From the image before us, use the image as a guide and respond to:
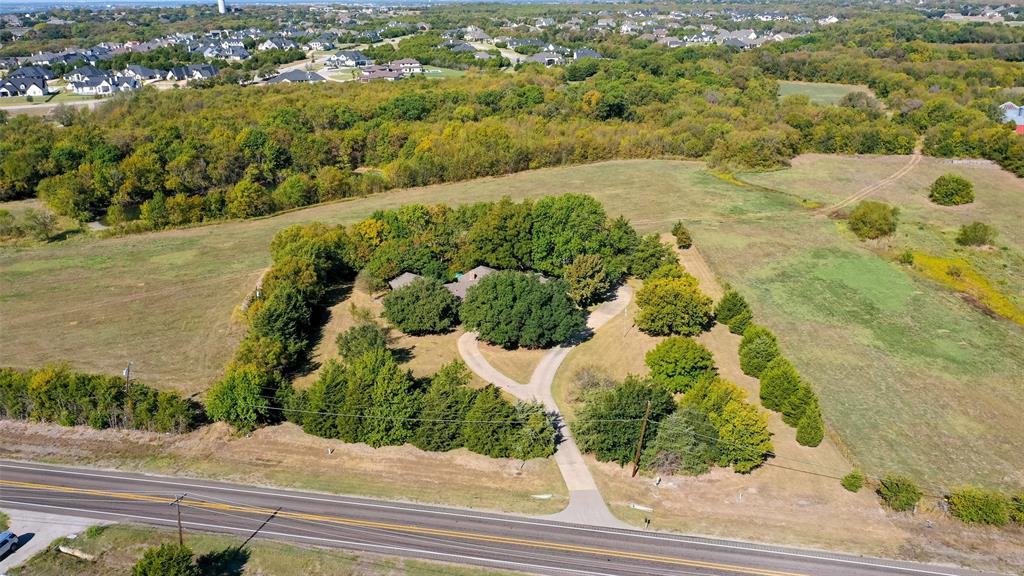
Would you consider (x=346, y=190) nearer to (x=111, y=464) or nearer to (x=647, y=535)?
(x=111, y=464)

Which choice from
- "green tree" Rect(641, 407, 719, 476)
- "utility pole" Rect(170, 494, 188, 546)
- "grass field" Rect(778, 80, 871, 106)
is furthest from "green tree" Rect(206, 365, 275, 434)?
"grass field" Rect(778, 80, 871, 106)

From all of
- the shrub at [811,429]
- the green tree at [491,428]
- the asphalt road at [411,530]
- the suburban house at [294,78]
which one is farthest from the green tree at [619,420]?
the suburban house at [294,78]

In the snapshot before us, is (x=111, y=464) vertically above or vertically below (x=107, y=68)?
below

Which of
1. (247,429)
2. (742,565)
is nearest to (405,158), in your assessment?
(247,429)

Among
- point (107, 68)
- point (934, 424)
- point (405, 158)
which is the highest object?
point (107, 68)

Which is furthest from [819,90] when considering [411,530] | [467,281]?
[411,530]

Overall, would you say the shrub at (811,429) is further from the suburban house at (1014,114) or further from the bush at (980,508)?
the suburban house at (1014,114)
